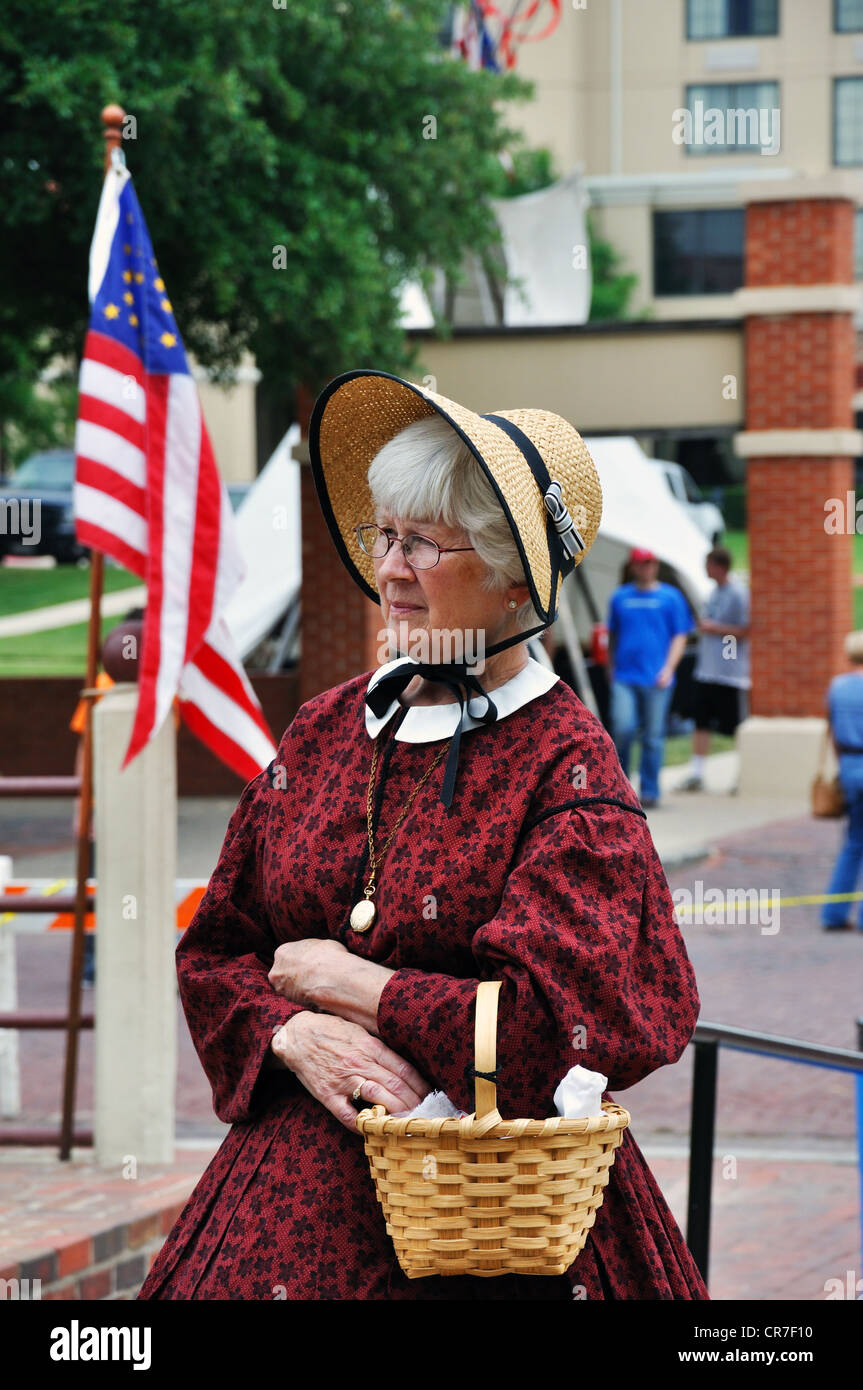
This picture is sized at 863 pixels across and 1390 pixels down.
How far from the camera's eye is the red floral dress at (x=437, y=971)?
88.0 inches

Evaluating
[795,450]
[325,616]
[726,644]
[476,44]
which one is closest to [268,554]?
[325,616]

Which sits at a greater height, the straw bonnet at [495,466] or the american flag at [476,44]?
the american flag at [476,44]

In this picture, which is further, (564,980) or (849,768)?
(849,768)

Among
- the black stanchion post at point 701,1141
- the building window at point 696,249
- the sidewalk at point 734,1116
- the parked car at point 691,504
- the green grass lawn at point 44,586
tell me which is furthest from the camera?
the building window at point 696,249

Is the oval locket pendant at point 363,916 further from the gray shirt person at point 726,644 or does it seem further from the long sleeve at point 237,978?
the gray shirt person at point 726,644

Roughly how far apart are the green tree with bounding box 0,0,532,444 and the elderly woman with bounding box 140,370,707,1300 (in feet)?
30.1

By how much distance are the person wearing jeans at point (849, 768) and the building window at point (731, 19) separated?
1599 inches

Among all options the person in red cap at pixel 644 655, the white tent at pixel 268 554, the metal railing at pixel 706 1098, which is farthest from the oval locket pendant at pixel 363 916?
the white tent at pixel 268 554

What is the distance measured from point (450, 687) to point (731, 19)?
162ft

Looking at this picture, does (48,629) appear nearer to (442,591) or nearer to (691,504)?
(691,504)

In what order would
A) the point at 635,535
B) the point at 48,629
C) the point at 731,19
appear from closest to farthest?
the point at 635,535, the point at 48,629, the point at 731,19

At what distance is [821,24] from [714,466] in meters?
17.9

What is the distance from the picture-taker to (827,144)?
4716cm

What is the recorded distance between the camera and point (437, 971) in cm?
237
